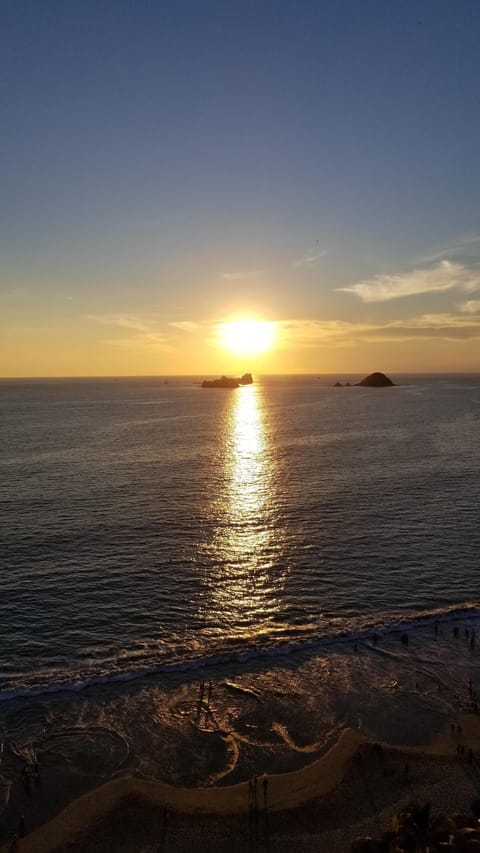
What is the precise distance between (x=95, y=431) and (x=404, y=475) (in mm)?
106782

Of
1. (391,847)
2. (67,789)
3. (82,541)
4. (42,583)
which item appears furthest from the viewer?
(82,541)

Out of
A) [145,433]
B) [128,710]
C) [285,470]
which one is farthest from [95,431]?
[128,710]

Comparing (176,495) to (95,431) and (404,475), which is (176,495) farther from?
(95,431)

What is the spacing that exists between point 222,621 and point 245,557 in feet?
50.1

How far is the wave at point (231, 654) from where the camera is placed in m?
39.3

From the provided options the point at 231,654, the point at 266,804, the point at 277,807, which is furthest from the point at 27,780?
the point at 231,654

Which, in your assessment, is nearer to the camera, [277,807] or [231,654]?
[277,807]

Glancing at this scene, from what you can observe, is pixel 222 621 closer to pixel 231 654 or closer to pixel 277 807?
pixel 231 654

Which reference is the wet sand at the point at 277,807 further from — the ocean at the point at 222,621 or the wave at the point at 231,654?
the wave at the point at 231,654

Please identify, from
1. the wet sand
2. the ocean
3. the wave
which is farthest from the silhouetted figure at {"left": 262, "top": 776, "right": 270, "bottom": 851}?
the wave

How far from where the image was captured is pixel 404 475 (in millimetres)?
103500

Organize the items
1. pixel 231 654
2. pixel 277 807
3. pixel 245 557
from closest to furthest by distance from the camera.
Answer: pixel 277 807
pixel 231 654
pixel 245 557

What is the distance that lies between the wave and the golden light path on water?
301 centimetres

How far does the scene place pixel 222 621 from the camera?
48.7 meters
